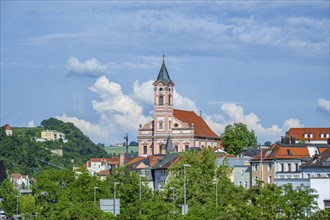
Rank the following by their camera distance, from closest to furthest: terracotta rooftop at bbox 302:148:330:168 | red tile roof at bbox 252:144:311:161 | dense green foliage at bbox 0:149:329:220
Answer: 1. dense green foliage at bbox 0:149:329:220
2. terracotta rooftop at bbox 302:148:330:168
3. red tile roof at bbox 252:144:311:161

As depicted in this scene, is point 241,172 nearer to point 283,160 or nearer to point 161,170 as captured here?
point 283,160

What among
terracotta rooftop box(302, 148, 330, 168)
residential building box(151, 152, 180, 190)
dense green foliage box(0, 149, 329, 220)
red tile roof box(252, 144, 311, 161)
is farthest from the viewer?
residential building box(151, 152, 180, 190)

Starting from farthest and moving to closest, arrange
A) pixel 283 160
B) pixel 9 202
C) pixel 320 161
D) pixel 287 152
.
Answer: pixel 9 202 → pixel 287 152 → pixel 283 160 → pixel 320 161

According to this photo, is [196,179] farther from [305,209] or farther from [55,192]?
[305,209]

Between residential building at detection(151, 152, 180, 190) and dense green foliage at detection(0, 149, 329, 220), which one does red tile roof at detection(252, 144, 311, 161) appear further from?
residential building at detection(151, 152, 180, 190)

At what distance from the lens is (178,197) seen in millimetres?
127125

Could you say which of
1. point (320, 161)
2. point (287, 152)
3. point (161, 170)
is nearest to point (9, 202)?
point (161, 170)

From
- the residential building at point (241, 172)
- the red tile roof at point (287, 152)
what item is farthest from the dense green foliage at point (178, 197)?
the residential building at point (241, 172)

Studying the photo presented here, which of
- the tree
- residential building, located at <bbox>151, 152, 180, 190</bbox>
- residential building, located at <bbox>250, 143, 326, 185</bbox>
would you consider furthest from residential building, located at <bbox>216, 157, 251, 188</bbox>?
the tree

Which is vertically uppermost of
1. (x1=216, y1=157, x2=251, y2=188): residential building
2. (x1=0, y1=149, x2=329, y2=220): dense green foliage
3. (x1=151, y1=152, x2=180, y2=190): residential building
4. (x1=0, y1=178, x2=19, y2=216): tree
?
(x1=151, y1=152, x2=180, y2=190): residential building

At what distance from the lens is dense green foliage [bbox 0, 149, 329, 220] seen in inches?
3378

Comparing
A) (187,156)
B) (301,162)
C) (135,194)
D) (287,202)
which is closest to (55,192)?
(135,194)

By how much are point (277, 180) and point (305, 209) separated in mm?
44876

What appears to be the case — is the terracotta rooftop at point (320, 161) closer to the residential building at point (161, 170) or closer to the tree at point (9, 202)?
the residential building at point (161, 170)
